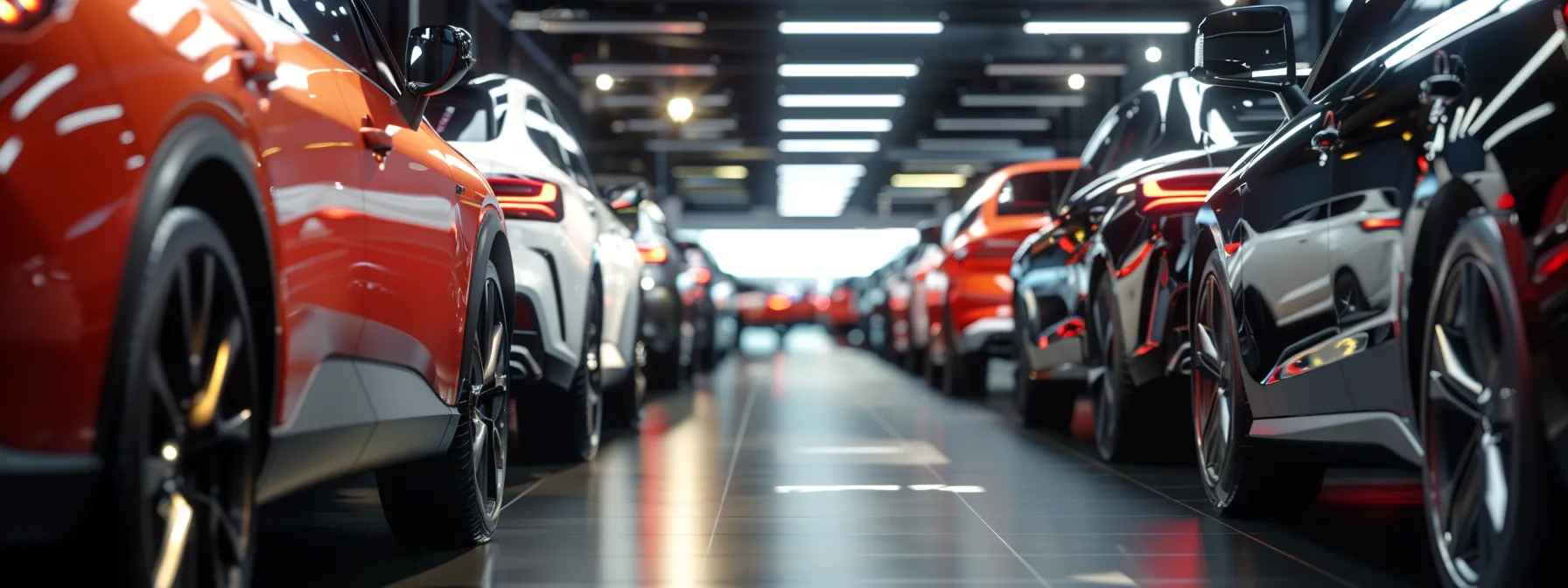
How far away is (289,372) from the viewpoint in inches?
118

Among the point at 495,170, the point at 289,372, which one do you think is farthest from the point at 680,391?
the point at 289,372

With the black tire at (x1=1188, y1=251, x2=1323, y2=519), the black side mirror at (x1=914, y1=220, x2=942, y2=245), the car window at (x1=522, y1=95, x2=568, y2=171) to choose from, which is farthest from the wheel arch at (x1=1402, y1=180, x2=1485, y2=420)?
the black side mirror at (x1=914, y1=220, x2=942, y2=245)

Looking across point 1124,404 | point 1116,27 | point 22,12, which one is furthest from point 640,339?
point 1116,27

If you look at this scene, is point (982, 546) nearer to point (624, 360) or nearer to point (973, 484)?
point (973, 484)

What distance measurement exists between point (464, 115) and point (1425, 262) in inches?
184

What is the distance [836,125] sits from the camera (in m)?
34.5

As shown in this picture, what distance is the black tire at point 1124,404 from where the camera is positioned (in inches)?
267

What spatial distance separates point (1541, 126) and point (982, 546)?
2273mm

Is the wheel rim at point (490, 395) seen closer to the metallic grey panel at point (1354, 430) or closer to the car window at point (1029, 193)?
the metallic grey panel at point (1354, 430)

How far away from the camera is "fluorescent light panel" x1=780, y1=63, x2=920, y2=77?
24.9 m

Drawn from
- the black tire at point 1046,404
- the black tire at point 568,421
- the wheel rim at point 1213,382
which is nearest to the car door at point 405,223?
the wheel rim at point 1213,382

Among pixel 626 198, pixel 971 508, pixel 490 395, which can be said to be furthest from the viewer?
pixel 626 198

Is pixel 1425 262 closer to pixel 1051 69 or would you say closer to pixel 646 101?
pixel 1051 69

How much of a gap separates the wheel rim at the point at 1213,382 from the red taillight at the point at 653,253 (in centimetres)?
758
